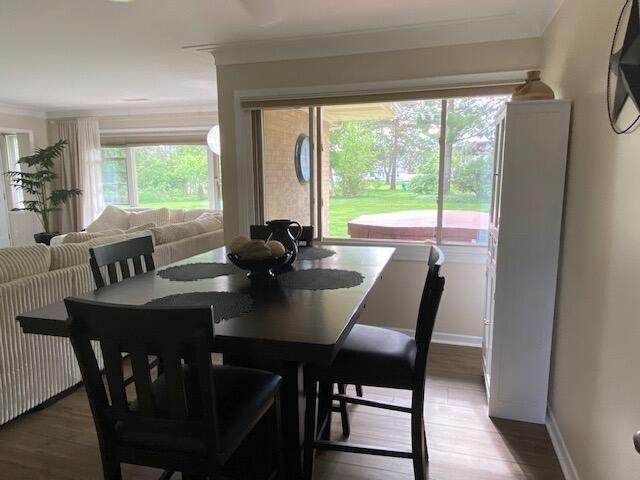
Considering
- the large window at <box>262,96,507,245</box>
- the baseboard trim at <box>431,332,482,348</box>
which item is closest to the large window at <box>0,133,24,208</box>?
the large window at <box>262,96,507,245</box>

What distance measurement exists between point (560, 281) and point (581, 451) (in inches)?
30.8

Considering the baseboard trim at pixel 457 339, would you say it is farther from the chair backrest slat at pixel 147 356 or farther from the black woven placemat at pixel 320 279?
the chair backrest slat at pixel 147 356

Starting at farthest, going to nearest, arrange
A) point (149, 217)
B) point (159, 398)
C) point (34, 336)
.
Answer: point (149, 217) < point (34, 336) < point (159, 398)

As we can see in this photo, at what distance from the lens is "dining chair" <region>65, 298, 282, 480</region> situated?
1061 millimetres

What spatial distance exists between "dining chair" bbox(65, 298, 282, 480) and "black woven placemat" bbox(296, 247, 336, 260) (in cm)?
105

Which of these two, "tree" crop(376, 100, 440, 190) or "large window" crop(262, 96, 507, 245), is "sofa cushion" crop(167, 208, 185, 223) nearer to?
"large window" crop(262, 96, 507, 245)

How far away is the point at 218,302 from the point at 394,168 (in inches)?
92.3

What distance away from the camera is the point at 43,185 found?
6.31m

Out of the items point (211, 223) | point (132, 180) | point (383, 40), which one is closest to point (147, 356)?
point (383, 40)

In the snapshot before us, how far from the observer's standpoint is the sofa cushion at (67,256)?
2.59m

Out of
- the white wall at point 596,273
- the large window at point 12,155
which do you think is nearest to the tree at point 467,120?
the white wall at point 596,273

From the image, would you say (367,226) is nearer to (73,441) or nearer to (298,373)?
(298,373)

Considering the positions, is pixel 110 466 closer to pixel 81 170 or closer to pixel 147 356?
pixel 147 356

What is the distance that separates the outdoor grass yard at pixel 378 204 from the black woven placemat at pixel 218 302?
219 centimetres
